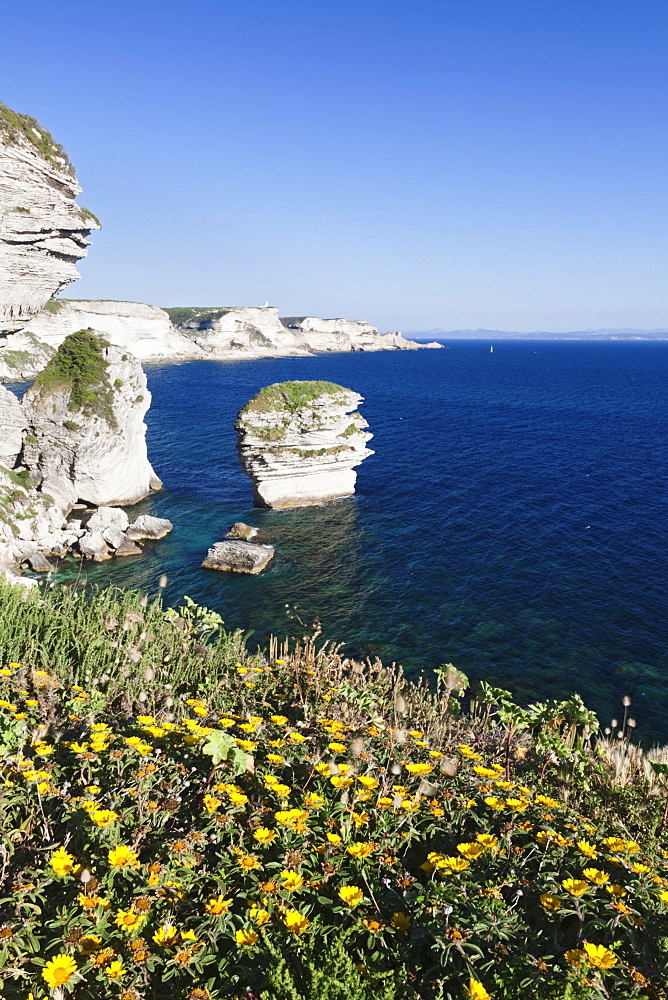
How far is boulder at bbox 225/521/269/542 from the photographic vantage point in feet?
104

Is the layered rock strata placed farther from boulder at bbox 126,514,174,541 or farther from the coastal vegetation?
the coastal vegetation

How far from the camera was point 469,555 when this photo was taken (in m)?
30.3

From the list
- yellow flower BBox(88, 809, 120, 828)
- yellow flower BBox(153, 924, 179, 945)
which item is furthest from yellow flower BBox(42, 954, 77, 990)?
yellow flower BBox(88, 809, 120, 828)

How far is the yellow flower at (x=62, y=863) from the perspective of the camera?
134 inches

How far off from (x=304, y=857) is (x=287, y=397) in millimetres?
35567

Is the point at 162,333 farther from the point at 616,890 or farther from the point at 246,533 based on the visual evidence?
the point at 616,890

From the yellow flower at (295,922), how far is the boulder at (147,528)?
30057mm

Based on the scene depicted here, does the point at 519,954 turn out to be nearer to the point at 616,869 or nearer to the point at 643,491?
the point at 616,869

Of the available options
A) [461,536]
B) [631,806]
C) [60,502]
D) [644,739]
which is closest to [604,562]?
[461,536]

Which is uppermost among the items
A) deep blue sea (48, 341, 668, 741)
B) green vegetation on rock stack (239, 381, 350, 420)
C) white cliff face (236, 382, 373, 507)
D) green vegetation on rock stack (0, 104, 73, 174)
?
→ green vegetation on rock stack (0, 104, 73, 174)

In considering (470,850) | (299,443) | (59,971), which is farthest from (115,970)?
(299,443)

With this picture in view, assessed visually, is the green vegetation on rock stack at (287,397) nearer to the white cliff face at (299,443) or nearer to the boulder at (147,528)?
the white cliff face at (299,443)

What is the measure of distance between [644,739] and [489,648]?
5.95m

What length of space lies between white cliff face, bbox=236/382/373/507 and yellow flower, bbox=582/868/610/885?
3286 cm
